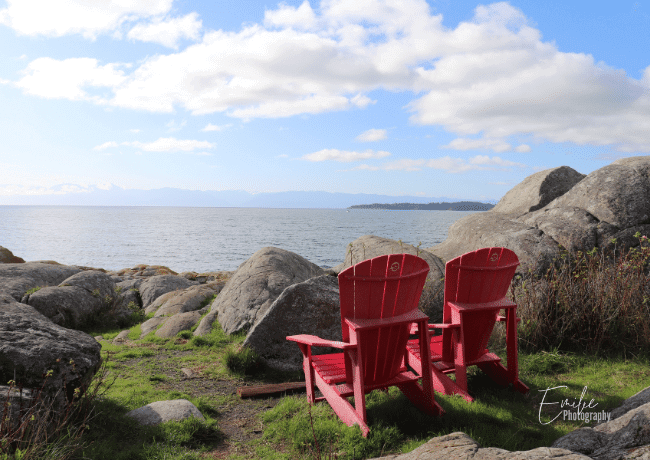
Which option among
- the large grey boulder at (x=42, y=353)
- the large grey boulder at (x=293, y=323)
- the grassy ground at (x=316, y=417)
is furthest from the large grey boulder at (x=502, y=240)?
the large grey boulder at (x=42, y=353)

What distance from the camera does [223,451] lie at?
345cm

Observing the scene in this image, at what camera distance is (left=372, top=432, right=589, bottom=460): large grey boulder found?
2028 mm

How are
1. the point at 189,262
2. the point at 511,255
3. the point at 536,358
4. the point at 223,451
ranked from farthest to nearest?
the point at 189,262
the point at 536,358
the point at 511,255
the point at 223,451

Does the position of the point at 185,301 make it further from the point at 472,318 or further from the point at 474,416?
the point at 474,416

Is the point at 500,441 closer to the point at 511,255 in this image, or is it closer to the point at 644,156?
the point at 511,255

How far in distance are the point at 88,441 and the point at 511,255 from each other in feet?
13.9

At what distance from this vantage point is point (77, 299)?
28.0ft

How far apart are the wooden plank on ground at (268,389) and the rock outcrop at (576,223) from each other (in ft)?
15.1

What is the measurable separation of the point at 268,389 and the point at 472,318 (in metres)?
2.38

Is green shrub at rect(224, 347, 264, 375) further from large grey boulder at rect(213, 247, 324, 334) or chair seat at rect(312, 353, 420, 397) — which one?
chair seat at rect(312, 353, 420, 397)

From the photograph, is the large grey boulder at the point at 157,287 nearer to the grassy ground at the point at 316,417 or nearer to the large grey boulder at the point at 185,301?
the large grey boulder at the point at 185,301

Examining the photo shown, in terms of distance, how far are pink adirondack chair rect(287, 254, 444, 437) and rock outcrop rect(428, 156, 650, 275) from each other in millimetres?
4334

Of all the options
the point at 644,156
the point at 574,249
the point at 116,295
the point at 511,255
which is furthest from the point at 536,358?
the point at 116,295

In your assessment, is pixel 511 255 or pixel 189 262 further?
pixel 189 262
